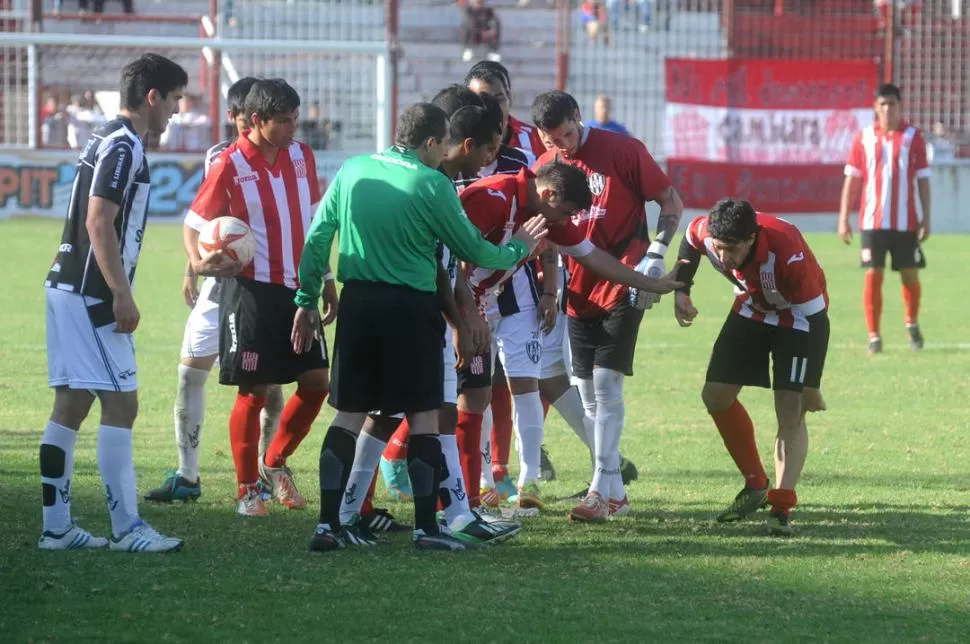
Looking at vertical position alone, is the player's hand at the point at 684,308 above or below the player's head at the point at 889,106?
below

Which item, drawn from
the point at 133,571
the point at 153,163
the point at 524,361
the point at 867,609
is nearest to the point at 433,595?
the point at 133,571

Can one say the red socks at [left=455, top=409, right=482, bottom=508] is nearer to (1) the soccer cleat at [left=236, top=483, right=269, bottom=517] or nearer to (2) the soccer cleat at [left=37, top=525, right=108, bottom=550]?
(1) the soccer cleat at [left=236, top=483, right=269, bottom=517]

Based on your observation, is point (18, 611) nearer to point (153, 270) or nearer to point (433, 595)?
point (433, 595)

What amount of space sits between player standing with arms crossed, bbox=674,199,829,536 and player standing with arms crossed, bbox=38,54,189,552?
8.23ft

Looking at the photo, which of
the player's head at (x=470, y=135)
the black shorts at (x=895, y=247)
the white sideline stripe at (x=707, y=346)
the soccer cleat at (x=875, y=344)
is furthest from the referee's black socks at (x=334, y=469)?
the black shorts at (x=895, y=247)

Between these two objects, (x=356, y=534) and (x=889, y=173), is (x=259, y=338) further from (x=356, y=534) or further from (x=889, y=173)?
(x=889, y=173)

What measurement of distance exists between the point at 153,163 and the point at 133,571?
65.7ft

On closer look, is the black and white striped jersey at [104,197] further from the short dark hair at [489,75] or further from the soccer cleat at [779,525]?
the soccer cleat at [779,525]

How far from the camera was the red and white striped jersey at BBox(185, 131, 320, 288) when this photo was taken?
282 inches

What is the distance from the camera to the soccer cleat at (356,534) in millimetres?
6418

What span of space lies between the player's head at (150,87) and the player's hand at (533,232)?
5.11 ft

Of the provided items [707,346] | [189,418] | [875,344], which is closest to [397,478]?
[189,418]

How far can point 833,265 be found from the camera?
21875 millimetres

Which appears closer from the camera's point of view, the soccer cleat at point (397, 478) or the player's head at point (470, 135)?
the player's head at point (470, 135)
